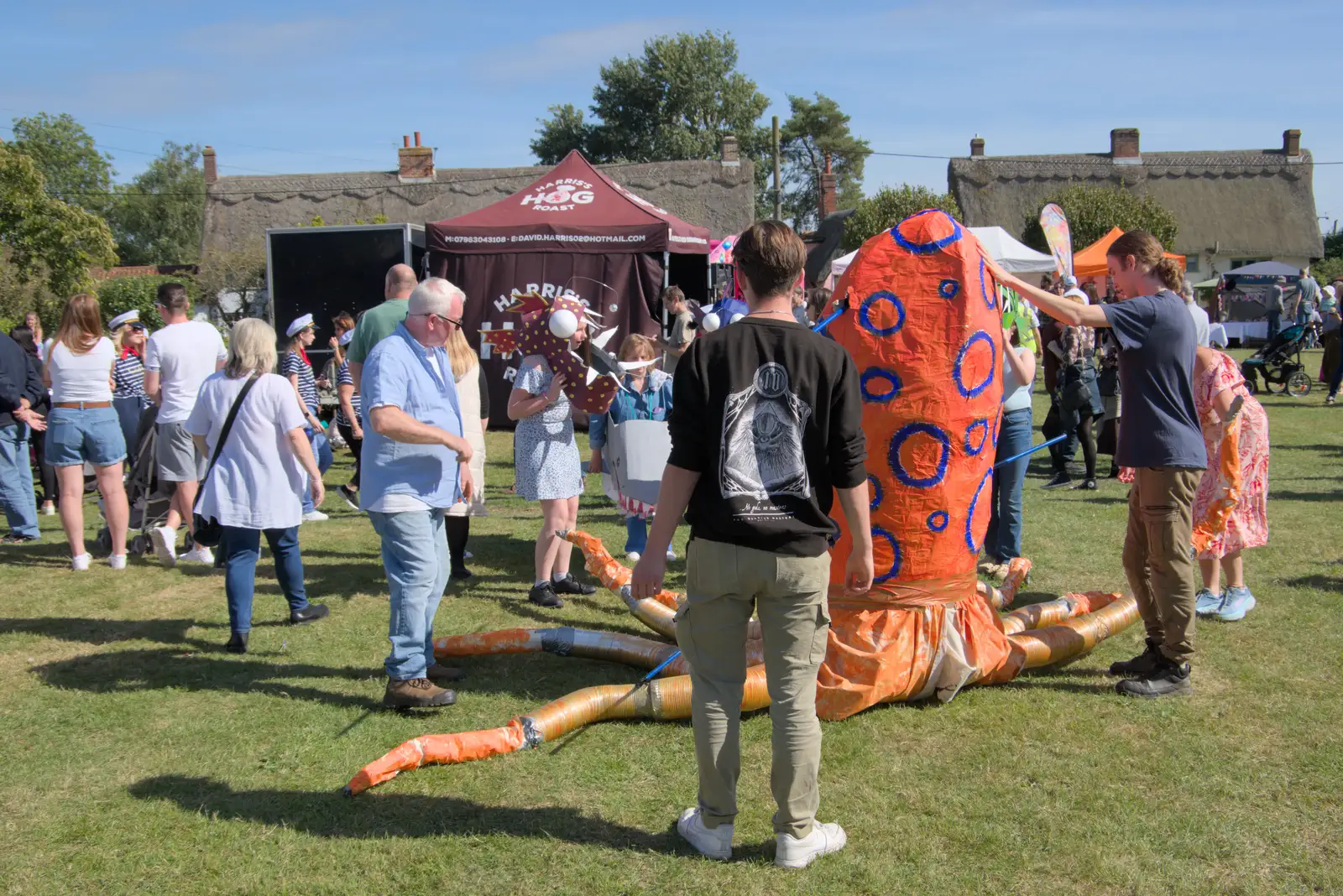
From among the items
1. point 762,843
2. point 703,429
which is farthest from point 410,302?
point 762,843

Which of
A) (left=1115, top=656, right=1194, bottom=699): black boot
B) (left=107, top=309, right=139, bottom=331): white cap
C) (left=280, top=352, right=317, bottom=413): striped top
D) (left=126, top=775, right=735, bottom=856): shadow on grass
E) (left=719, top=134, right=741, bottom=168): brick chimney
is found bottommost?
(left=126, top=775, right=735, bottom=856): shadow on grass

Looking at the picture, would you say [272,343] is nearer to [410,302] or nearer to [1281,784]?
[410,302]

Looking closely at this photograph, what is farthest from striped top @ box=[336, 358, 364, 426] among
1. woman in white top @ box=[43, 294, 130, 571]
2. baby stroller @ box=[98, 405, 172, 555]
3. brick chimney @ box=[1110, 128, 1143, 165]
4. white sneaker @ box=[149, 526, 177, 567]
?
brick chimney @ box=[1110, 128, 1143, 165]

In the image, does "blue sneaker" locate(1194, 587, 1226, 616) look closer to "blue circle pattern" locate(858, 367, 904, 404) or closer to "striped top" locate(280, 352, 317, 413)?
"blue circle pattern" locate(858, 367, 904, 404)

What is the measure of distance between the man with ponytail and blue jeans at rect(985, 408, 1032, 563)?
180 centimetres

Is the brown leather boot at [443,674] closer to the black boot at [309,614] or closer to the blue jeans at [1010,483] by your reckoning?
the black boot at [309,614]

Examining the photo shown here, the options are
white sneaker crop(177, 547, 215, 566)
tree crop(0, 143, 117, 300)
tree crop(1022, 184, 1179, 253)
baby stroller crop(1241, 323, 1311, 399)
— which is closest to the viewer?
white sneaker crop(177, 547, 215, 566)

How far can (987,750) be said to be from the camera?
12.5 ft

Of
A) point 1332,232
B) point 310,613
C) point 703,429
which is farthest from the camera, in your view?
point 1332,232

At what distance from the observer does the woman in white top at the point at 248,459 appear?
505cm

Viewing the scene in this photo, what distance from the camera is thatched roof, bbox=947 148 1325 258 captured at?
133ft

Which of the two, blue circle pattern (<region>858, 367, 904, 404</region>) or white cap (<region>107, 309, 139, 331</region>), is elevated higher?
white cap (<region>107, 309, 139, 331</region>)

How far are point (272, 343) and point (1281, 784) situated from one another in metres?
4.90

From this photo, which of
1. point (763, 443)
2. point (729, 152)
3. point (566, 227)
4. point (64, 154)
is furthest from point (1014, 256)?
point (64, 154)
